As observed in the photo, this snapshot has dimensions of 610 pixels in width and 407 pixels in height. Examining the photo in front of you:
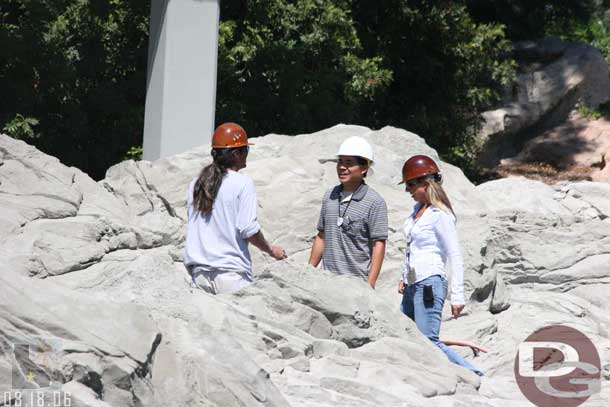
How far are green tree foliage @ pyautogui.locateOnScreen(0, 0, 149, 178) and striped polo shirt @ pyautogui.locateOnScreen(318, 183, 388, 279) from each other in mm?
6439

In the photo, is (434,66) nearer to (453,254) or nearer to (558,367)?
(558,367)

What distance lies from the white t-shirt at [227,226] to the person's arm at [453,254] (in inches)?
46.9

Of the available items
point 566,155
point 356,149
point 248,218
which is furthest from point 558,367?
point 566,155

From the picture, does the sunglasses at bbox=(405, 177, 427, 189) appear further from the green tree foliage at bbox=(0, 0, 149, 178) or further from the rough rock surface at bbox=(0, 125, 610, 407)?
the green tree foliage at bbox=(0, 0, 149, 178)

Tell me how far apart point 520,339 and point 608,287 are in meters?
1.97

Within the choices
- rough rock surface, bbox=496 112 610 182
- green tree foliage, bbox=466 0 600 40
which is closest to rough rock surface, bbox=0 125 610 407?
rough rock surface, bbox=496 112 610 182

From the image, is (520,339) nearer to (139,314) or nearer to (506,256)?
(506,256)

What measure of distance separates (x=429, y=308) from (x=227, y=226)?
144cm

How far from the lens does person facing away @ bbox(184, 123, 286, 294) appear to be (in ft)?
19.3

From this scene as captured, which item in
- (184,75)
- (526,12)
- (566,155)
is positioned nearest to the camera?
(184,75)

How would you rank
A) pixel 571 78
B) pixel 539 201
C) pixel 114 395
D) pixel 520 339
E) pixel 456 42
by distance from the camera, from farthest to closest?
pixel 571 78 < pixel 456 42 < pixel 539 201 < pixel 520 339 < pixel 114 395

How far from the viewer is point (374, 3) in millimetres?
15062

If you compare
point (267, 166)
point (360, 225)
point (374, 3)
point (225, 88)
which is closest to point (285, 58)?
point (225, 88)

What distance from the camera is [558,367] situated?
708cm
